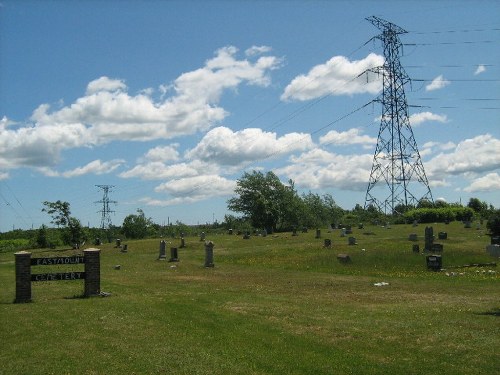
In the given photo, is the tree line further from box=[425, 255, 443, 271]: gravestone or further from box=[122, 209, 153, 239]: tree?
box=[425, 255, 443, 271]: gravestone

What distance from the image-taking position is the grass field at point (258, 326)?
29.6 ft

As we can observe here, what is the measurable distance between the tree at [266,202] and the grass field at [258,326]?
5617cm

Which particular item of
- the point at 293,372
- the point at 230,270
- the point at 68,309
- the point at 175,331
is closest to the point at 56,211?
the point at 230,270

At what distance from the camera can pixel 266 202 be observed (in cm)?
8056

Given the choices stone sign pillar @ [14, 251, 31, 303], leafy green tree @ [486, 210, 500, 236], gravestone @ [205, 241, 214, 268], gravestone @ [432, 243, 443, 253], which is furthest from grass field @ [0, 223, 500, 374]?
gravestone @ [432, 243, 443, 253]

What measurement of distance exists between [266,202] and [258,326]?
2693 inches

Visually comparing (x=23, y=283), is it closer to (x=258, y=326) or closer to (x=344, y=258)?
(x=258, y=326)

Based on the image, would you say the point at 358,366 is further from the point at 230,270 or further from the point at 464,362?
the point at 230,270

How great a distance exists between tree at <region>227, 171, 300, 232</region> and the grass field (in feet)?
184

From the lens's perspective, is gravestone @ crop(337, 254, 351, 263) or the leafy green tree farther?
gravestone @ crop(337, 254, 351, 263)

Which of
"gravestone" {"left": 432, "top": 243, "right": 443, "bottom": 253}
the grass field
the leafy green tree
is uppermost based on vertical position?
the leafy green tree

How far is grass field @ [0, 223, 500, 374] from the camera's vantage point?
902 cm

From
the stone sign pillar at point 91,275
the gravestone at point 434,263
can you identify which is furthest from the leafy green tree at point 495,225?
the stone sign pillar at point 91,275

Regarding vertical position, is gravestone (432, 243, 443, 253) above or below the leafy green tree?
below
